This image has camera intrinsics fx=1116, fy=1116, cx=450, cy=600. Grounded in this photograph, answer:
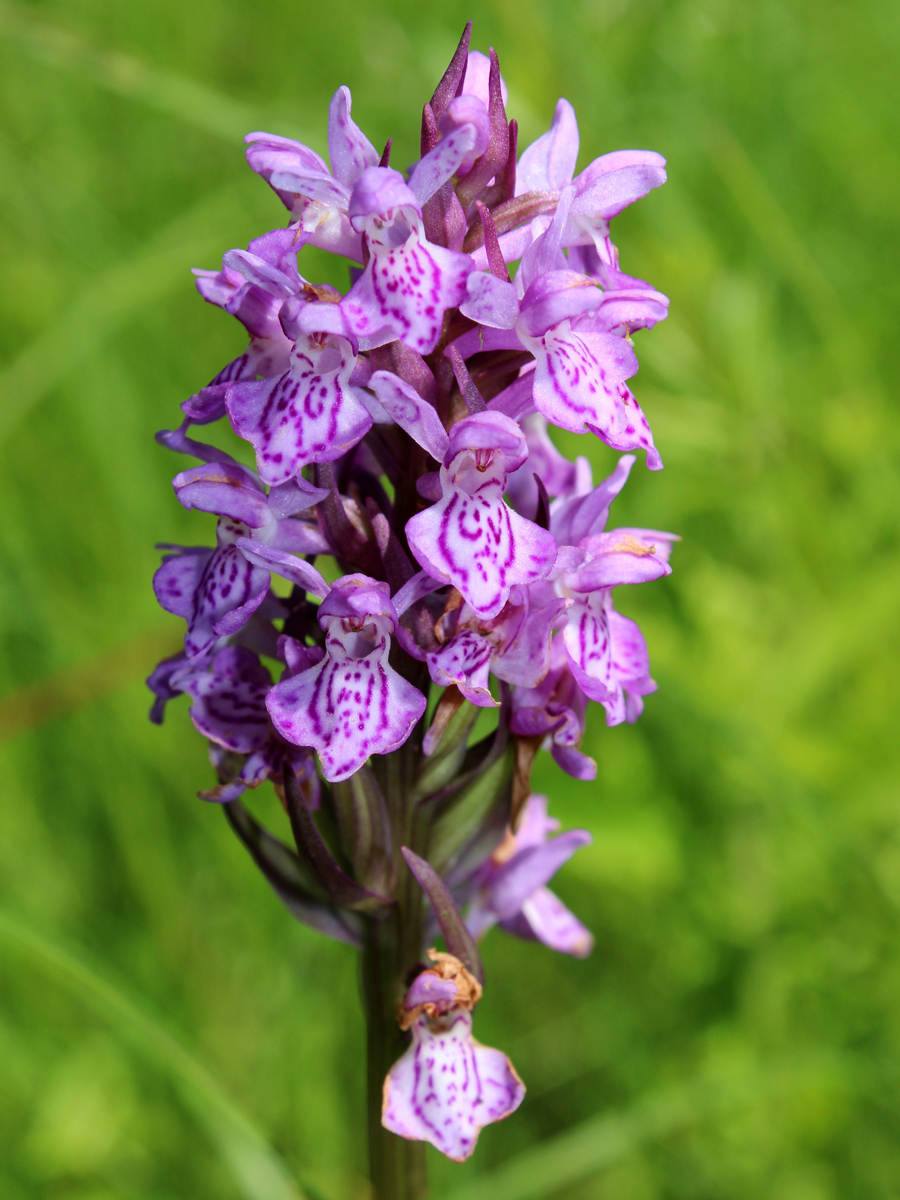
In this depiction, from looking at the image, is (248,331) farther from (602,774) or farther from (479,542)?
(602,774)

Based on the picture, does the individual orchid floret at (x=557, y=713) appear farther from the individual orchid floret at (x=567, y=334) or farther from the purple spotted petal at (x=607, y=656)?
the individual orchid floret at (x=567, y=334)

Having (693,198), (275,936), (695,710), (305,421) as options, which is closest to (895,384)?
(693,198)

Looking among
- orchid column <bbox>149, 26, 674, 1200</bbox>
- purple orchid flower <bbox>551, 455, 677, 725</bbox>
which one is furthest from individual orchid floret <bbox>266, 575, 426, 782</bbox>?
purple orchid flower <bbox>551, 455, 677, 725</bbox>

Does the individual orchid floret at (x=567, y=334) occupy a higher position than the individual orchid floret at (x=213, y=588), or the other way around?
the individual orchid floret at (x=567, y=334)

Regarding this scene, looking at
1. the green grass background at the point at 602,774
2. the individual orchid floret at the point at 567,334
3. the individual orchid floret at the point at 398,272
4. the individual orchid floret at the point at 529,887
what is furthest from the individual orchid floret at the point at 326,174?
the green grass background at the point at 602,774

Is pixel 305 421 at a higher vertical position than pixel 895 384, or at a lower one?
lower

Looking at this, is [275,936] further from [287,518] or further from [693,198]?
[693,198]
